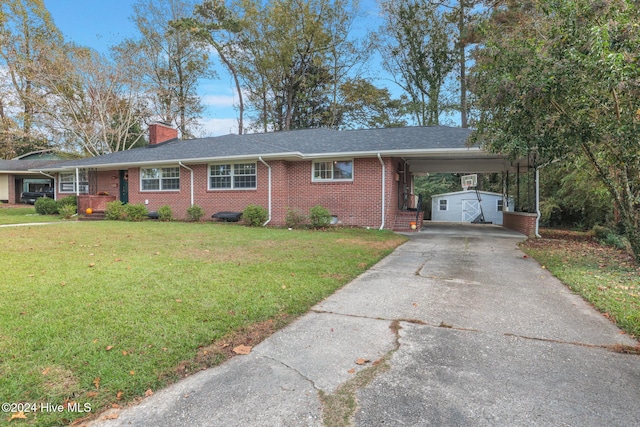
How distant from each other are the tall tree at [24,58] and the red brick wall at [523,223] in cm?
2838

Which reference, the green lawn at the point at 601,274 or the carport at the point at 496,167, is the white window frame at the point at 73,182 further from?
the green lawn at the point at 601,274

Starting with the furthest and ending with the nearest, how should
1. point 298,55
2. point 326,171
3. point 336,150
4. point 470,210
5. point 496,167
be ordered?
point 298,55 < point 470,210 < point 496,167 < point 326,171 < point 336,150

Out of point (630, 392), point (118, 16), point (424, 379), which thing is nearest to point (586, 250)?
point (630, 392)

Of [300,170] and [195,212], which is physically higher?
[300,170]

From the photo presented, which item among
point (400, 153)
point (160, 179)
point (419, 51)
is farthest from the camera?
point (419, 51)

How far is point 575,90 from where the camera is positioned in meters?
5.51

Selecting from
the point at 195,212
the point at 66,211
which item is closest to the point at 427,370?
the point at 195,212

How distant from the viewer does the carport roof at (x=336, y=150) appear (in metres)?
12.4

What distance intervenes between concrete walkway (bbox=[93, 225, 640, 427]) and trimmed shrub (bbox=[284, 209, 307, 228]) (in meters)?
8.23

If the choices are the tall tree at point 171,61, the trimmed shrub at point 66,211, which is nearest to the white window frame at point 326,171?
the trimmed shrub at point 66,211

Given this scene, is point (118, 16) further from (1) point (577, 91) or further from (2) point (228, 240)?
(1) point (577, 91)

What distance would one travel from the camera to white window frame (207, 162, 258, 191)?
1435 centimetres

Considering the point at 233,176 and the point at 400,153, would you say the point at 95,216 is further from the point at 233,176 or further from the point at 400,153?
the point at 400,153

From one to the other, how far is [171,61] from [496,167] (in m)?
26.1
